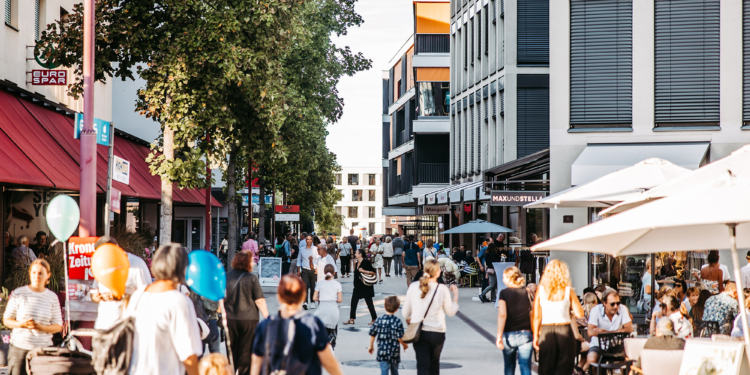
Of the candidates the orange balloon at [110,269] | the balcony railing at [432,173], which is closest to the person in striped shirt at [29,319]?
the orange balloon at [110,269]

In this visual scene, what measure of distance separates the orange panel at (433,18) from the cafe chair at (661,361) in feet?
145

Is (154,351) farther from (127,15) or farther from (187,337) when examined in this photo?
(127,15)

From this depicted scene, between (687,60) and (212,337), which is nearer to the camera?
(212,337)

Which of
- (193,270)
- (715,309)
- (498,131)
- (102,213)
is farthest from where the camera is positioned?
(498,131)

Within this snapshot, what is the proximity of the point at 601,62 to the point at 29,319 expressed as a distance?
1535 cm

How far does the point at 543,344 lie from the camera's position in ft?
29.1

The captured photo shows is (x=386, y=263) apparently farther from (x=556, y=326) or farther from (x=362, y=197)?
(x=362, y=197)

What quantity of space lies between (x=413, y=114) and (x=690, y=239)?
49069mm

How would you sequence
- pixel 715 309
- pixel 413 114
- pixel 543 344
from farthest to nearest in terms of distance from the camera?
1. pixel 413 114
2. pixel 715 309
3. pixel 543 344

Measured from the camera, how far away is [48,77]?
18.9 meters

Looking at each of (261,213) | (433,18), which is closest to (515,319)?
(261,213)

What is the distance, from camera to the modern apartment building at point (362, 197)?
15200 cm

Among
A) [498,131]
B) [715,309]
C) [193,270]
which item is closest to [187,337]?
A: [193,270]

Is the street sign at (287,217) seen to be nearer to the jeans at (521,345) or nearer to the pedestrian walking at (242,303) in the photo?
the pedestrian walking at (242,303)
